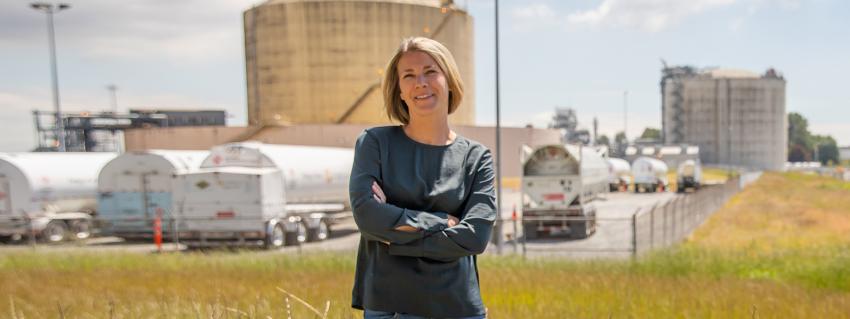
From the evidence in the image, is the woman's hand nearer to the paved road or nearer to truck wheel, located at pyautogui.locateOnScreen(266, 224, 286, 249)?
the paved road

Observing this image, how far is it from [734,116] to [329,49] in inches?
3713

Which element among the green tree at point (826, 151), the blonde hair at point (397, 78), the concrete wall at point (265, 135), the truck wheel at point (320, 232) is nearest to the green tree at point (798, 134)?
the green tree at point (826, 151)

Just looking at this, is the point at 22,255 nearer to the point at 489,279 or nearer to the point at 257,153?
the point at 257,153

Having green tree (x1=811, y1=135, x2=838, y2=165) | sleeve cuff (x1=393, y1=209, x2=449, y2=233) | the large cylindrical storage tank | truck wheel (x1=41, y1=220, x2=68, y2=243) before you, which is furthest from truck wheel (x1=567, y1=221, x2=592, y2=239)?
green tree (x1=811, y1=135, x2=838, y2=165)

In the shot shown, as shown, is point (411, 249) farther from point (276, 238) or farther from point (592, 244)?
point (592, 244)

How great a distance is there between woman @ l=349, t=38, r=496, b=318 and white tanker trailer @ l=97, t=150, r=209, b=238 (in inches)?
778

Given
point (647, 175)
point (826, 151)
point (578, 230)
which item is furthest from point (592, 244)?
point (826, 151)

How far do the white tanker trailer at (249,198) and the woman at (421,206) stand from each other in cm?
1590

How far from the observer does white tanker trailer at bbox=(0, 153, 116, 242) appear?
20797 mm

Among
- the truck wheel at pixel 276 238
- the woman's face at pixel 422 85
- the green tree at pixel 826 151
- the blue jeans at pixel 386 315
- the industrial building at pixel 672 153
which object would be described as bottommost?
the green tree at pixel 826 151

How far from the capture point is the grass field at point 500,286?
17.3 feet

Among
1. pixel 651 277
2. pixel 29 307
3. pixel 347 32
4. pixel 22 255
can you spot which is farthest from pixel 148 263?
pixel 347 32

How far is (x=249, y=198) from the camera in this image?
19.1 meters

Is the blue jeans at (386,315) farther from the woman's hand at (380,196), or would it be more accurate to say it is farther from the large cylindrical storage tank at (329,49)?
the large cylindrical storage tank at (329,49)
